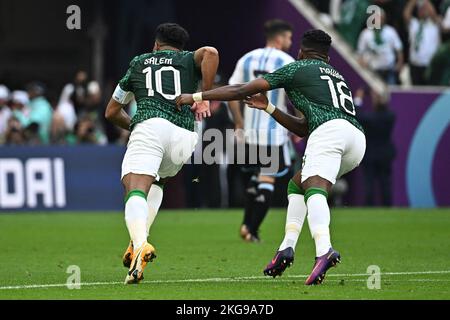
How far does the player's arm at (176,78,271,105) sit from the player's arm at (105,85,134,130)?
952mm

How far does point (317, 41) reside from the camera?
1098 cm

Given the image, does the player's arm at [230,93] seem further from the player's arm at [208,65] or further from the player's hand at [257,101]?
the player's arm at [208,65]

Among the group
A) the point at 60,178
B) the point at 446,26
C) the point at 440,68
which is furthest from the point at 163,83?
the point at 446,26

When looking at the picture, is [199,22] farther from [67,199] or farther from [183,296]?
[183,296]

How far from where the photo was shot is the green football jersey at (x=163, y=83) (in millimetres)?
11000

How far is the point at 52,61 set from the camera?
32.1 meters

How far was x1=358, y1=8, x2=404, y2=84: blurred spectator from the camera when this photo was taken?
79.9 feet

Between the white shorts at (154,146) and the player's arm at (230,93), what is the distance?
1.19ft

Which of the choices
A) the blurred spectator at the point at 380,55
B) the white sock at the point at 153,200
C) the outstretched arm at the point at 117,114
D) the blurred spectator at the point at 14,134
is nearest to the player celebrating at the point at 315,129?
the outstretched arm at the point at 117,114

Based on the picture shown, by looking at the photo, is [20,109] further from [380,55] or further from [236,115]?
[236,115]

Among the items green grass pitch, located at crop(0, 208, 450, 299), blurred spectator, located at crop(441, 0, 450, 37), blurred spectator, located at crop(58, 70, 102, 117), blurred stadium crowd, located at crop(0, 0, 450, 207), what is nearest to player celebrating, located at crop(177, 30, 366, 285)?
green grass pitch, located at crop(0, 208, 450, 299)

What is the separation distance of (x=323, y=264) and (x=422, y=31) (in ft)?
49.0

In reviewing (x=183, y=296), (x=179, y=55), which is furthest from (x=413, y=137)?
(x=183, y=296)

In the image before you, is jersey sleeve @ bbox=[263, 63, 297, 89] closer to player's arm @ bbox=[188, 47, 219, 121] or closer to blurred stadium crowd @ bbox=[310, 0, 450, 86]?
player's arm @ bbox=[188, 47, 219, 121]
